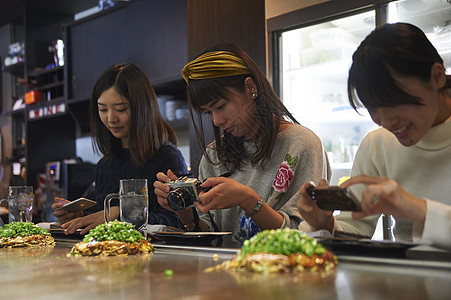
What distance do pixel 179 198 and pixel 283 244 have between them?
516 millimetres

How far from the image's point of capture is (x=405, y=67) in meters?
1.09

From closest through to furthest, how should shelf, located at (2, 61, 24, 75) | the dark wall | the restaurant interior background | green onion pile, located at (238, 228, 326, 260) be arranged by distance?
green onion pile, located at (238, 228, 326, 260) → the restaurant interior background → the dark wall → shelf, located at (2, 61, 24, 75)

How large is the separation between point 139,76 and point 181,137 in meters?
1.86

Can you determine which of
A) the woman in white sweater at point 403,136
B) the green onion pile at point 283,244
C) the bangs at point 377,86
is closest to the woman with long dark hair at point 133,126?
the woman in white sweater at point 403,136

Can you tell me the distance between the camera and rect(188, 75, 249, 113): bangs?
161 cm

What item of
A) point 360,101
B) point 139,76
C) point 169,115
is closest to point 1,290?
point 360,101

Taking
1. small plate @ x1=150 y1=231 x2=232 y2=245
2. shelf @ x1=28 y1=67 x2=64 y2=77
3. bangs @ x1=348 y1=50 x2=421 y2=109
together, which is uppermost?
shelf @ x1=28 y1=67 x2=64 y2=77

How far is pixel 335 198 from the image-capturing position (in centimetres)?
98

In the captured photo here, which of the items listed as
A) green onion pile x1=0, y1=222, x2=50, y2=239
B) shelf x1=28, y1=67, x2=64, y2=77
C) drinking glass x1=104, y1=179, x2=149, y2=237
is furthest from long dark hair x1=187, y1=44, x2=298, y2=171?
shelf x1=28, y1=67, x2=64, y2=77

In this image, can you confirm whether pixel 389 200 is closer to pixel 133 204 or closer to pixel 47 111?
pixel 133 204

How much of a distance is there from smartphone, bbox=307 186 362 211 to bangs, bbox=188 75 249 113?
649 mm

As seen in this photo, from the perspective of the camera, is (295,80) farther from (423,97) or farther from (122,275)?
(122,275)

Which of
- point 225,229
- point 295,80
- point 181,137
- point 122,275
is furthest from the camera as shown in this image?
point 181,137

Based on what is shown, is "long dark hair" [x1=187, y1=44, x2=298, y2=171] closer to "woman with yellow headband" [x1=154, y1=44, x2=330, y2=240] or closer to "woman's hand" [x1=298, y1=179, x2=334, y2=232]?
"woman with yellow headband" [x1=154, y1=44, x2=330, y2=240]
